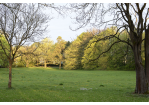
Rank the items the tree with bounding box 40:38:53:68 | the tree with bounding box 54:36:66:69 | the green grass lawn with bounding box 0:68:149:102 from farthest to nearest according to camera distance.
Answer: the tree with bounding box 54:36:66:69 → the tree with bounding box 40:38:53:68 → the green grass lawn with bounding box 0:68:149:102

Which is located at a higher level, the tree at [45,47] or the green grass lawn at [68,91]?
the tree at [45,47]

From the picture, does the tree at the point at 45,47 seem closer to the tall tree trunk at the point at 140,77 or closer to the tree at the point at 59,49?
the tree at the point at 59,49

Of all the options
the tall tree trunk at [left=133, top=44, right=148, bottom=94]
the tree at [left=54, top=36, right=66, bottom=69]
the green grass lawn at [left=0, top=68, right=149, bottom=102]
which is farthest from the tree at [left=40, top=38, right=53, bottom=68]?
the tall tree trunk at [left=133, top=44, right=148, bottom=94]

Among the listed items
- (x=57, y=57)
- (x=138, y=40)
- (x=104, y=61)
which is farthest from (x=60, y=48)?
(x=138, y=40)

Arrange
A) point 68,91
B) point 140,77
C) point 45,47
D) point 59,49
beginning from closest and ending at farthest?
point 140,77 → point 68,91 → point 45,47 → point 59,49

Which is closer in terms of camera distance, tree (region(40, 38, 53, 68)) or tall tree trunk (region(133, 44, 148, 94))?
tall tree trunk (region(133, 44, 148, 94))

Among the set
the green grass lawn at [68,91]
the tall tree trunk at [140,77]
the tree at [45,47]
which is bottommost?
the green grass lawn at [68,91]

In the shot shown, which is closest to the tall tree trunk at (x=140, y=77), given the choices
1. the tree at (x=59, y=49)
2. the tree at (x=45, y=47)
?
the tree at (x=45, y=47)

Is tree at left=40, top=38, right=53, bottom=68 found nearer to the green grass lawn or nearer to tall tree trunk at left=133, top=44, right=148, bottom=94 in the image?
the green grass lawn

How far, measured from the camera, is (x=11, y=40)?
12.4 m

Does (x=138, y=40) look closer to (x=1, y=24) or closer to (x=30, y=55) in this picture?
(x=30, y=55)

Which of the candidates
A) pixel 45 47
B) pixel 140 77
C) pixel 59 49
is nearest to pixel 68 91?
pixel 140 77

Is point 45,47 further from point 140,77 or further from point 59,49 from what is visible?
point 140,77

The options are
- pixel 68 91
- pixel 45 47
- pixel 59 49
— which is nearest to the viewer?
pixel 68 91
